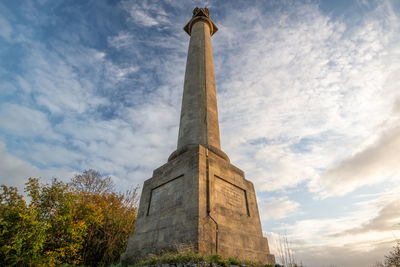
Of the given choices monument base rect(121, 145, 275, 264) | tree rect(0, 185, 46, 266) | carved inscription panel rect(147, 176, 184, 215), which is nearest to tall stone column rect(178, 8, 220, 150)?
monument base rect(121, 145, 275, 264)

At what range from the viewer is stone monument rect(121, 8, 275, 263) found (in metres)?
6.72

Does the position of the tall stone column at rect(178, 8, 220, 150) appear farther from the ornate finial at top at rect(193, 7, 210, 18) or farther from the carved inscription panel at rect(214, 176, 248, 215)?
the ornate finial at top at rect(193, 7, 210, 18)

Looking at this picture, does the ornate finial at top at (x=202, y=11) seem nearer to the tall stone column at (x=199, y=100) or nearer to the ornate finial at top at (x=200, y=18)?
the ornate finial at top at (x=200, y=18)

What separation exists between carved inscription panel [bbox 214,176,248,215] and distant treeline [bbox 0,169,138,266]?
806cm

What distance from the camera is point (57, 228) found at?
449 inches

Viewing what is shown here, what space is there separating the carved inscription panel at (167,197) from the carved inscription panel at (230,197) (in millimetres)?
1399

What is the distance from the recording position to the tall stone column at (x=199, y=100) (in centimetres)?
Answer: 993

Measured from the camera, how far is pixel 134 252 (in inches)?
314

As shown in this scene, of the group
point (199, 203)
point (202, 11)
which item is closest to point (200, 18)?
point (202, 11)

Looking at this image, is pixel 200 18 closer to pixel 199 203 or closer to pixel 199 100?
pixel 199 100

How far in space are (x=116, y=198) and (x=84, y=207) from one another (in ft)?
19.0

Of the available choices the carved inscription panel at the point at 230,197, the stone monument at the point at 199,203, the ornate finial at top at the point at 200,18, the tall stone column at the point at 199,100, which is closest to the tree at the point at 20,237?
the stone monument at the point at 199,203

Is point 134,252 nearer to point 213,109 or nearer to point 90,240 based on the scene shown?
point 213,109

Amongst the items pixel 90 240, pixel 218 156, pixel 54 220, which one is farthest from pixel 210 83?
pixel 90 240
